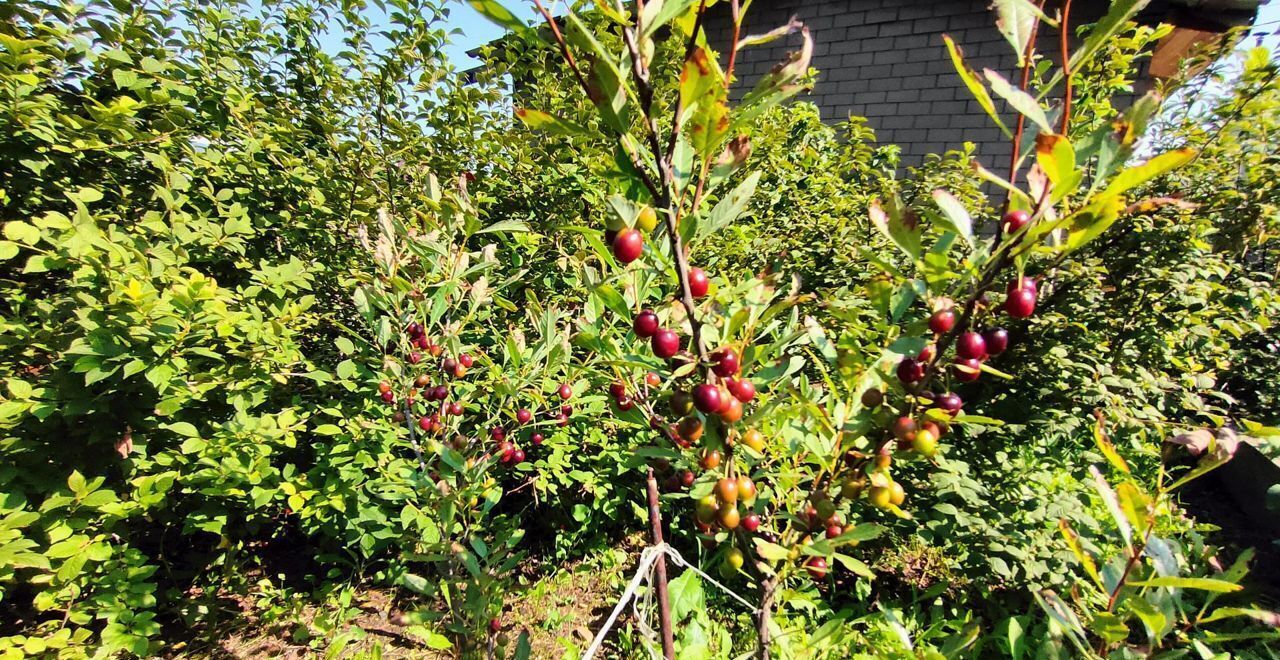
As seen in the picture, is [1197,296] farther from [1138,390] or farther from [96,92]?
[96,92]

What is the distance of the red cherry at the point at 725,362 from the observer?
2.75 feet

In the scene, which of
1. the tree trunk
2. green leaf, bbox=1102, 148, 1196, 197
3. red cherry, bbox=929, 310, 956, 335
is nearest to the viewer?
green leaf, bbox=1102, 148, 1196, 197

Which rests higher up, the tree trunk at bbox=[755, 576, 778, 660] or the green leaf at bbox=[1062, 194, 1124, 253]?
the green leaf at bbox=[1062, 194, 1124, 253]

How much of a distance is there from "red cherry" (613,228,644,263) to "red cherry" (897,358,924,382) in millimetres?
437

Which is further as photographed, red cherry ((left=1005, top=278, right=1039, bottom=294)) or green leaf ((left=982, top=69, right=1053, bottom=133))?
red cherry ((left=1005, top=278, right=1039, bottom=294))

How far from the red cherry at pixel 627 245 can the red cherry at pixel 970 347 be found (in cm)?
51

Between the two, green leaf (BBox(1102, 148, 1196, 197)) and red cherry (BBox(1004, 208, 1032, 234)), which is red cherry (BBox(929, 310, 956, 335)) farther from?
green leaf (BBox(1102, 148, 1196, 197))

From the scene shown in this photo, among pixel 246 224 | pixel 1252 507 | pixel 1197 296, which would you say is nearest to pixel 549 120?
pixel 246 224

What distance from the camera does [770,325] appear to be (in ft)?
3.21

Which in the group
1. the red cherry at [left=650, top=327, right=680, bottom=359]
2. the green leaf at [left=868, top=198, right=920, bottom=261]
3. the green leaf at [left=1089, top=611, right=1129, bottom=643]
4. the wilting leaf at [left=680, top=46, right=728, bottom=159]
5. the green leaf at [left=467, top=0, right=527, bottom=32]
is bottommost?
the green leaf at [left=1089, top=611, right=1129, bottom=643]

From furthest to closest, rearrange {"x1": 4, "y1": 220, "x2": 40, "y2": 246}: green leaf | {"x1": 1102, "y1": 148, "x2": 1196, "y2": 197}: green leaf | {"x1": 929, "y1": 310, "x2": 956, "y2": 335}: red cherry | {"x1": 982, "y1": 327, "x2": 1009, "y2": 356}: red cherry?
{"x1": 4, "y1": 220, "x2": 40, "y2": 246}: green leaf → {"x1": 982, "y1": 327, "x2": 1009, "y2": 356}: red cherry → {"x1": 929, "y1": 310, "x2": 956, "y2": 335}: red cherry → {"x1": 1102, "y1": 148, "x2": 1196, "y2": 197}: green leaf

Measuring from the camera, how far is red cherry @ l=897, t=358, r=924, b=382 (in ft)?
2.68

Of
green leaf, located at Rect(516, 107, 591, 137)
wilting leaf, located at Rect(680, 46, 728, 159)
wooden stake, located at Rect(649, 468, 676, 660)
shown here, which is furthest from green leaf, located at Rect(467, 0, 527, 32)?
wooden stake, located at Rect(649, 468, 676, 660)

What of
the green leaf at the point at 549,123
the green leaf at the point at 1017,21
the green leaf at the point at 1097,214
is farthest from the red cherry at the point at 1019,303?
the green leaf at the point at 549,123
